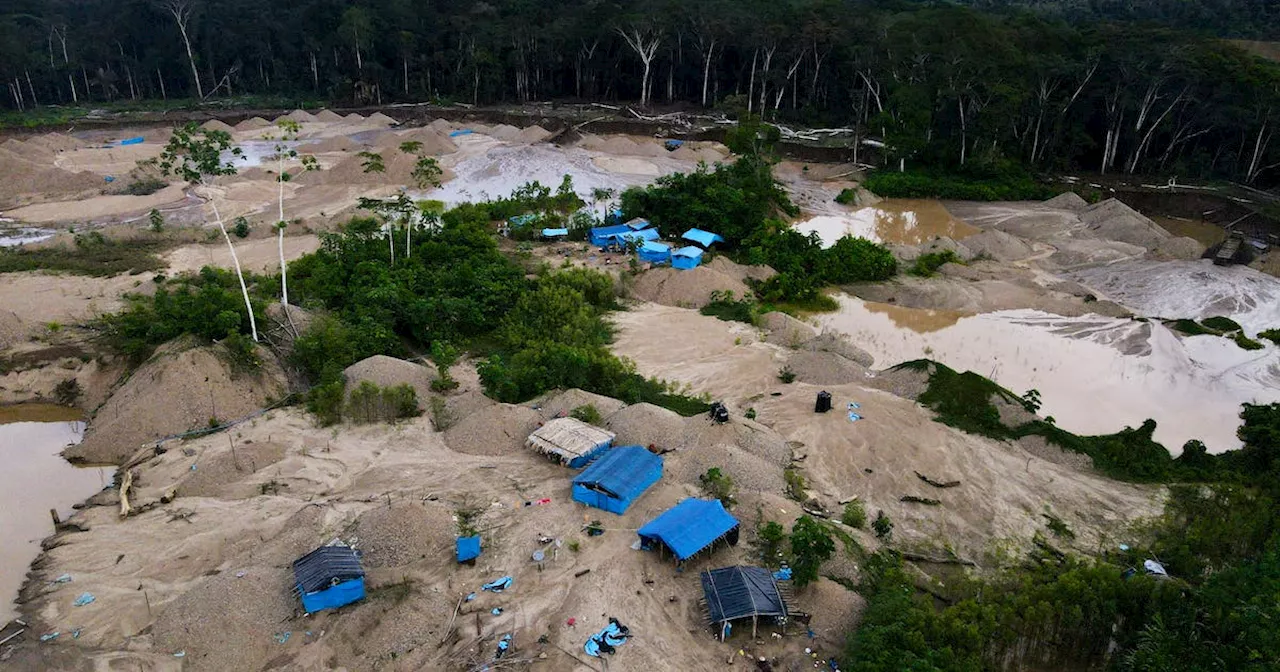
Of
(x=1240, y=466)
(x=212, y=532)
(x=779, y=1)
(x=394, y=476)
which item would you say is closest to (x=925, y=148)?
(x=779, y=1)

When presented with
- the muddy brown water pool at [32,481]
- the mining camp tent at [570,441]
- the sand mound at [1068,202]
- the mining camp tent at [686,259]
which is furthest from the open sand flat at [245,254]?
the sand mound at [1068,202]

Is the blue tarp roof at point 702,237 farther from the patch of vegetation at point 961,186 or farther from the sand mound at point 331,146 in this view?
the sand mound at point 331,146

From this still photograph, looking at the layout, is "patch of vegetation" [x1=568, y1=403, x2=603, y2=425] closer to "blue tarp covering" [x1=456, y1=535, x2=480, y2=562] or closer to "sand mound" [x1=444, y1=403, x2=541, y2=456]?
"sand mound" [x1=444, y1=403, x2=541, y2=456]

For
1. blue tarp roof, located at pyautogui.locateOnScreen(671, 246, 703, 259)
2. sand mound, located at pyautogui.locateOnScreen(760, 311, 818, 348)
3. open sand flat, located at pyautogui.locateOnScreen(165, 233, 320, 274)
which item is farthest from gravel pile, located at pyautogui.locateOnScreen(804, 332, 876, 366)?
open sand flat, located at pyautogui.locateOnScreen(165, 233, 320, 274)

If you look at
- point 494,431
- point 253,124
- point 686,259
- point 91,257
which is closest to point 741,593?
point 494,431

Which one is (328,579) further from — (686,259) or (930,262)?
(930,262)

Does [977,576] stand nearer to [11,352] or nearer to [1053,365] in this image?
[1053,365]
